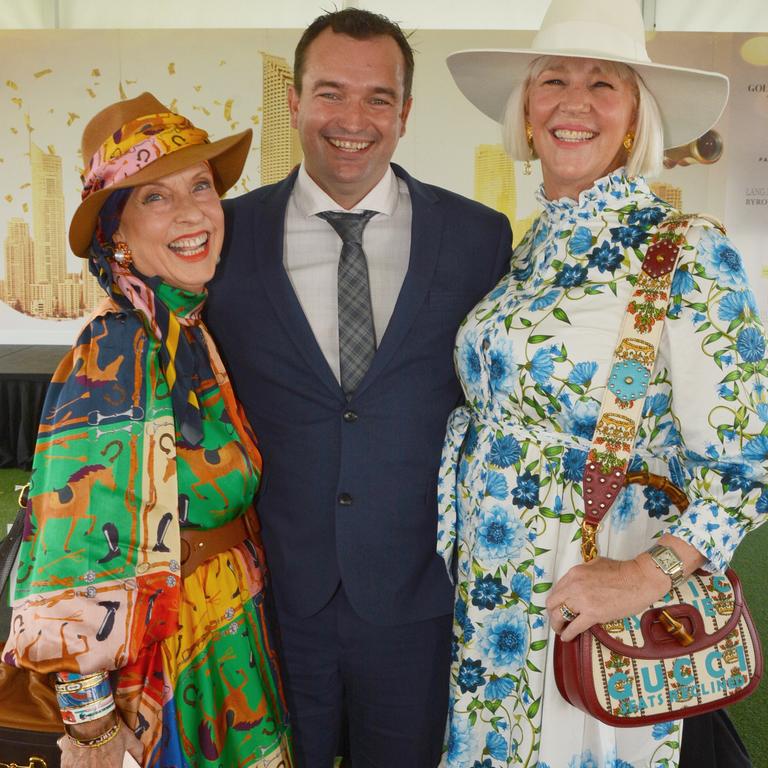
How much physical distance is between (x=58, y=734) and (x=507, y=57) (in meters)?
1.54

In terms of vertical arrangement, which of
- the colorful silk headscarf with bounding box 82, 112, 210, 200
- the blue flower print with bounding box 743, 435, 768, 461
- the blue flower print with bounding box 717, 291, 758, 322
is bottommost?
the blue flower print with bounding box 743, 435, 768, 461

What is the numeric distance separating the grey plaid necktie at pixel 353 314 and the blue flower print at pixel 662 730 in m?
0.88

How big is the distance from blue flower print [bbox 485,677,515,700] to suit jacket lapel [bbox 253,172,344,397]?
664 mm

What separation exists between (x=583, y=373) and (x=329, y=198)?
81 centimetres

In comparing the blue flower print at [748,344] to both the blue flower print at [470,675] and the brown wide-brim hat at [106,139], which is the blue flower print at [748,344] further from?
the brown wide-brim hat at [106,139]

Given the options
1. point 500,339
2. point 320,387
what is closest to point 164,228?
point 320,387

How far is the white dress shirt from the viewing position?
1.87 metres

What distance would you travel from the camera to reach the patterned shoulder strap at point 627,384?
1423mm

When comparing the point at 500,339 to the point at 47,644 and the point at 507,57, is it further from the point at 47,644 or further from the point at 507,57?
the point at 47,644

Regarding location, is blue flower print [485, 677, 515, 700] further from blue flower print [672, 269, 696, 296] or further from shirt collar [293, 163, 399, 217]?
shirt collar [293, 163, 399, 217]

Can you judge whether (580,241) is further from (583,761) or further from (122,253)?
(583,761)

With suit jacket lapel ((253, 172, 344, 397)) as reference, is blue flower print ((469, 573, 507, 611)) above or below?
below

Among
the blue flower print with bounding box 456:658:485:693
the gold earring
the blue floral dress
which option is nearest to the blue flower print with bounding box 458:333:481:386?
the blue floral dress

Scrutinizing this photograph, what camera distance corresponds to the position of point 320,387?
1775 millimetres
